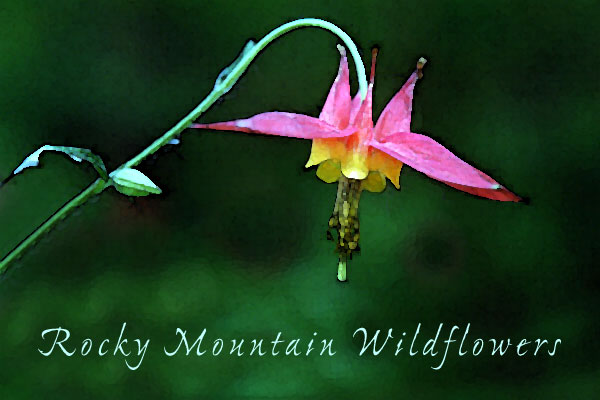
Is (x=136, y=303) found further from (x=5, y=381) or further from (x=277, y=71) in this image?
(x=277, y=71)

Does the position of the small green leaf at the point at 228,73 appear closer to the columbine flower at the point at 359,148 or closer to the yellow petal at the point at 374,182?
the columbine flower at the point at 359,148

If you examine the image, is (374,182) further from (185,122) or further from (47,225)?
(47,225)

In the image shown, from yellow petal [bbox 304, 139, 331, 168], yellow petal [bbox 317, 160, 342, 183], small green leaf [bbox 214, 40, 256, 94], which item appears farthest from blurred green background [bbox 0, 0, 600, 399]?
small green leaf [bbox 214, 40, 256, 94]

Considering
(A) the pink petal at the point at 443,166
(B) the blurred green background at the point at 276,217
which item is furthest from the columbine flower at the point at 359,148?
(B) the blurred green background at the point at 276,217

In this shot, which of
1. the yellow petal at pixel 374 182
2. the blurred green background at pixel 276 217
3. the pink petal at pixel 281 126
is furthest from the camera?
the blurred green background at pixel 276 217

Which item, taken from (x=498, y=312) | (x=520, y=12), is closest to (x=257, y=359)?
(x=498, y=312)

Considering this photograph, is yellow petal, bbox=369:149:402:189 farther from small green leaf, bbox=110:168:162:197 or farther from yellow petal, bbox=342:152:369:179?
small green leaf, bbox=110:168:162:197
